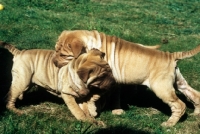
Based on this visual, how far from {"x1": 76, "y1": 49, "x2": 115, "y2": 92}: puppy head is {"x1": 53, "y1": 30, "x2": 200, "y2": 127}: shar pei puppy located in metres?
0.32

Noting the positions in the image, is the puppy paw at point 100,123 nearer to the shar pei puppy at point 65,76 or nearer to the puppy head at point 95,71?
the shar pei puppy at point 65,76

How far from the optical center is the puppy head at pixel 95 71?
483cm

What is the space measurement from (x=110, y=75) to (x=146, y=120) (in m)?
1.06

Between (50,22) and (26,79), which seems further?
(50,22)

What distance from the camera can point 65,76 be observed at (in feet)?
17.6

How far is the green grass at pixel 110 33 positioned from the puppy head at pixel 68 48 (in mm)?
798

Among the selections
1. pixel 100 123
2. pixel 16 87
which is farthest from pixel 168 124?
pixel 16 87

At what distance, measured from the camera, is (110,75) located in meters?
5.05

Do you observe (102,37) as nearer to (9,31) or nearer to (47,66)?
(47,66)

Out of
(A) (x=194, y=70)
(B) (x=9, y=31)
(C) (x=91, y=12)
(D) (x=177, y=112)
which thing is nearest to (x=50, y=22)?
(B) (x=9, y=31)

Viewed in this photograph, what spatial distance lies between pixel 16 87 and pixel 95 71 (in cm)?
132

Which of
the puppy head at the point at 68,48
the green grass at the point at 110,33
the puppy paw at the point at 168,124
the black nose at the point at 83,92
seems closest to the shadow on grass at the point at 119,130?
the green grass at the point at 110,33

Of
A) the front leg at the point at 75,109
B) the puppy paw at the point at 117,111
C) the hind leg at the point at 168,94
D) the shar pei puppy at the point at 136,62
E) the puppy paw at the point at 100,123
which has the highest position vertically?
the shar pei puppy at the point at 136,62

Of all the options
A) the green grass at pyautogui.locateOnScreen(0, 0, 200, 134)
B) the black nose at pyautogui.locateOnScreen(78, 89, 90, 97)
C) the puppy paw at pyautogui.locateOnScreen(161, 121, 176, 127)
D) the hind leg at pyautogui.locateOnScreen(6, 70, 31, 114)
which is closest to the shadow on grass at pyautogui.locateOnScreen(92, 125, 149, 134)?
the green grass at pyautogui.locateOnScreen(0, 0, 200, 134)
